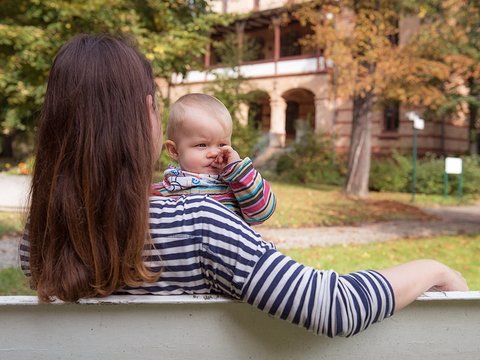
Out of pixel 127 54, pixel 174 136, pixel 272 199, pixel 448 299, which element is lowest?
pixel 448 299

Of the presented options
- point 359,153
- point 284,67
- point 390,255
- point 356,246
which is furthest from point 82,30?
point 284,67

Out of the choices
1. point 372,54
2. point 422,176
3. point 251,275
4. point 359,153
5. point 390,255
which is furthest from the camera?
point 422,176

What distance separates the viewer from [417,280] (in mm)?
1176

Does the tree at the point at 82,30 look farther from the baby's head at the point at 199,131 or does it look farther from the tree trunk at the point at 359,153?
the tree trunk at the point at 359,153

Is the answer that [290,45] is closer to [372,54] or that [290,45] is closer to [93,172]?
[372,54]

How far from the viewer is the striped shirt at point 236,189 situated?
1420 mm

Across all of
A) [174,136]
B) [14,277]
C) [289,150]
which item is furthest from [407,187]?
[174,136]

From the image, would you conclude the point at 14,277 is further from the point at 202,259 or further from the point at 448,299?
the point at 448,299

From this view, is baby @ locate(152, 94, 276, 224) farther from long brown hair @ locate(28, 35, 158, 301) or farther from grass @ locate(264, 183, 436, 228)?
grass @ locate(264, 183, 436, 228)

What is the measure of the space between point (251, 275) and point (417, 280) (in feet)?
1.24

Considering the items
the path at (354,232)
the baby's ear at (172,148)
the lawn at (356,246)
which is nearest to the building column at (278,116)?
the lawn at (356,246)

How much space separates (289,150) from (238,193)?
22053mm

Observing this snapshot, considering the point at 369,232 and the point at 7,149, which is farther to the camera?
the point at 7,149

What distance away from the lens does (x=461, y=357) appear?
1157 millimetres
